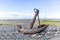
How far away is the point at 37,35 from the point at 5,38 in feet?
8.74

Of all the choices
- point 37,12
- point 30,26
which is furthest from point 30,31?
point 37,12

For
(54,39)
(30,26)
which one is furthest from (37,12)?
(54,39)

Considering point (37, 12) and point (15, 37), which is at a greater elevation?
point (37, 12)

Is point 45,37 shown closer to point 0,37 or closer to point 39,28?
point 39,28

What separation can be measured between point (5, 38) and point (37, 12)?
330 cm

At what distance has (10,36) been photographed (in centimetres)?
2094

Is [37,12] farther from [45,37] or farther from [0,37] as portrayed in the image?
[0,37]

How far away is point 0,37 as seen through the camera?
20344 millimetres

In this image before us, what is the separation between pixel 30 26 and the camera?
791 inches

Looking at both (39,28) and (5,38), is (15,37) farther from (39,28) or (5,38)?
(39,28)

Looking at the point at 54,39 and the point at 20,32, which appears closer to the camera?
the point at 54,39

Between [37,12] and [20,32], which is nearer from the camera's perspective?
[37,12]

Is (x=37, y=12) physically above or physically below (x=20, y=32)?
above

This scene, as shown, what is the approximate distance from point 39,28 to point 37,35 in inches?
25.2
